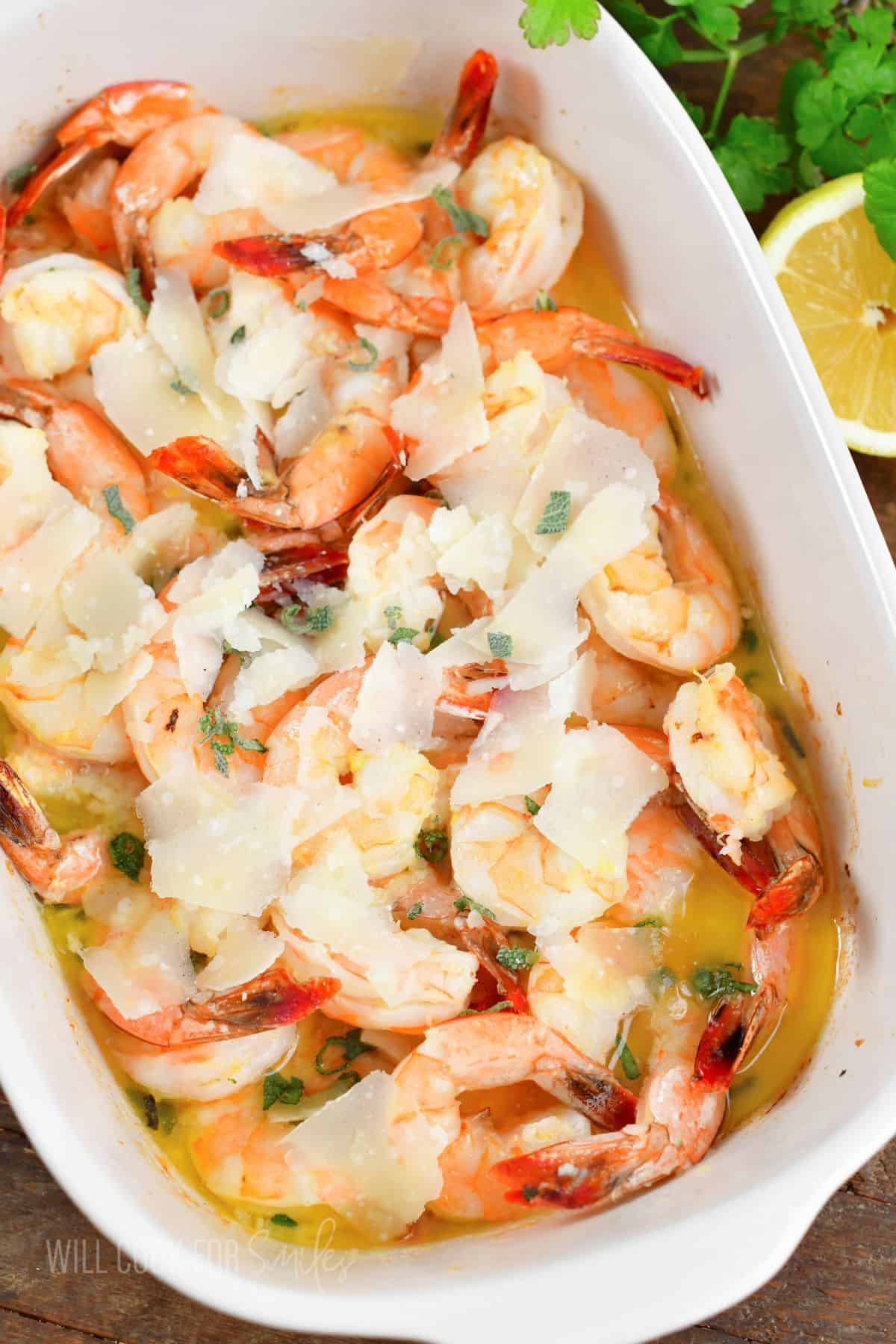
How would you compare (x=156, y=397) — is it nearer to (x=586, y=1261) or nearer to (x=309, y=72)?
(x=309, y=72)

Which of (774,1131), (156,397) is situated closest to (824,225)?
(156,397)

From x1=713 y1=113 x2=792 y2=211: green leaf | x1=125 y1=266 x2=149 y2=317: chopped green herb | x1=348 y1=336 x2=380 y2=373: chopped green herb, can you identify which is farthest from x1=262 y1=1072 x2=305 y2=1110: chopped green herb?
x1=713 y1=113 x2=792 y2=211: green leaf

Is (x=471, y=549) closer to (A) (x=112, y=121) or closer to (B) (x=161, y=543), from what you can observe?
(B) (x=161, y=543)

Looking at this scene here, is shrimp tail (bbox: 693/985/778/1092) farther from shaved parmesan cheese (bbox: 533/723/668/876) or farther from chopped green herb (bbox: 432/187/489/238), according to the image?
chopped green herb (bbox: 432/187/489/238)

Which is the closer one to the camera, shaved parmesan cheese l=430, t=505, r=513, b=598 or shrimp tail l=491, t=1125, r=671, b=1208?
shrimp tail l=491, t=1125, r=671, b=1208

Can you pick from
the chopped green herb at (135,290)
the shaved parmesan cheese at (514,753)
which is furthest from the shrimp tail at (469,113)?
the shaved parmesan cheese at (514,753)

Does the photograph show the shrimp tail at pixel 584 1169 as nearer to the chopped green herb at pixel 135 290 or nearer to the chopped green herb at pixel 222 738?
the chopped green herb at pixel 222 738

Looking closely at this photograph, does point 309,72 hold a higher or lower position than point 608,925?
higher
